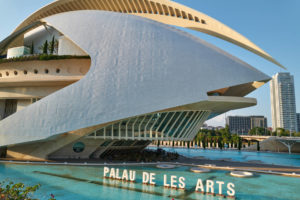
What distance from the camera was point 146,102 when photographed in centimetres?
1778

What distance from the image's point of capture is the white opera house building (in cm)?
1788

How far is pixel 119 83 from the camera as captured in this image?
60.0ft

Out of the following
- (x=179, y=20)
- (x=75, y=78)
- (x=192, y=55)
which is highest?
(x=179, y=20)

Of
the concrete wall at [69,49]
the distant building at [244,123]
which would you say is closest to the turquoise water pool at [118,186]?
the concrete wall at [69,49]

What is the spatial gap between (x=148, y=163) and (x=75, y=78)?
37.9ft

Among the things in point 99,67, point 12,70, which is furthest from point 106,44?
point 12,70

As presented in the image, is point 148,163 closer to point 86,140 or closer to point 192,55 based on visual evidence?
point 86,140

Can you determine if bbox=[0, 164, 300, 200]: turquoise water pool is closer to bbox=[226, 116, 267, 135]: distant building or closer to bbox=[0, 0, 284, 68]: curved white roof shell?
bbox=[0, 0, 284, 68]: curved white roof shell

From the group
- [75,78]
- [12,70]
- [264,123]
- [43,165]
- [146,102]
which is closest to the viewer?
[146,102]

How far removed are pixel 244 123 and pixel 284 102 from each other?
38.9m

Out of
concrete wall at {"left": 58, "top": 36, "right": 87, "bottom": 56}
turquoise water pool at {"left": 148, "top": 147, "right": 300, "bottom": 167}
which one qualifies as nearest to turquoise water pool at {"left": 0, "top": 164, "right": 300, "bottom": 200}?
turquoise water pool at {"left": 148, "top": 147, "right": 300, "bottom": 167}

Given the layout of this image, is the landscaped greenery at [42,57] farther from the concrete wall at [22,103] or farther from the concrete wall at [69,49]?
the concrete wall at [22,103]

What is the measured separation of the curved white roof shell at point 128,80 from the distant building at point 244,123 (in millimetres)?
159012

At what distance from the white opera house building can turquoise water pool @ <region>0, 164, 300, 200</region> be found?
361cm
